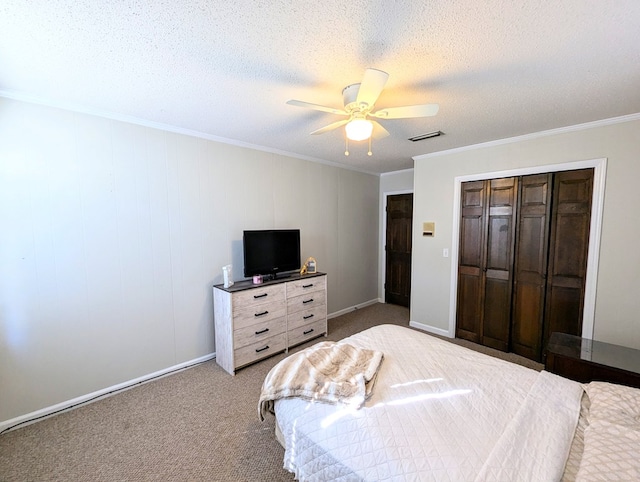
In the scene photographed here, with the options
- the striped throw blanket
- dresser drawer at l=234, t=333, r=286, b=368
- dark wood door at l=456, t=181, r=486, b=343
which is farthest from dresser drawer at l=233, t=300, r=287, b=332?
dark wood door at l=456, t=181, r=486, b=343

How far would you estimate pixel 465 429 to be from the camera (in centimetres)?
125

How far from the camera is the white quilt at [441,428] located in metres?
1.07

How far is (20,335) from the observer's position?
2049 mm

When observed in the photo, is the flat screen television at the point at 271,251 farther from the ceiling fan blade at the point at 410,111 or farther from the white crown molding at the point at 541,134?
the white crown molding at the point at 541,134

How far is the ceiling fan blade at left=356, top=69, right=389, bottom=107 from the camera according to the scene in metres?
1.43

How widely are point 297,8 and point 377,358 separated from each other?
2.00m

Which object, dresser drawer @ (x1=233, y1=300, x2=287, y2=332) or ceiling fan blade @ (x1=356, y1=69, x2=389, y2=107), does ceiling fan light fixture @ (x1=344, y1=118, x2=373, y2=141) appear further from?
dresser drawer @ (x1=233, y1=300, x2=287, y2=332)

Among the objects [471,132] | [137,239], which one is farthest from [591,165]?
[137,239]

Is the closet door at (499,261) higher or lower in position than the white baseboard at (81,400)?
higher

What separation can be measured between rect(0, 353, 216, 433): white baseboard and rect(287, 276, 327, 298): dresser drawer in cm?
128

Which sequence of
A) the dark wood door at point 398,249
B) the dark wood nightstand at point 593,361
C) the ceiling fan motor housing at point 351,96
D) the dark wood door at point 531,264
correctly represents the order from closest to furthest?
the ceiling fan motor housing at point 351,96
the dark wood nightstand at point 593,361
the dark wood door at point 531,264
the dark wood door at point 398,249

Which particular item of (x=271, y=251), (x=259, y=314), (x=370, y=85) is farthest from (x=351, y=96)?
(x=259, y=314)

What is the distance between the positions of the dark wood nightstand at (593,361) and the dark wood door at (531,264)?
1.90 ft

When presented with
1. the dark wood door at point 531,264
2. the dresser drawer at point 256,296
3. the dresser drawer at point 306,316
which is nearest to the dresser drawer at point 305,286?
the dresser drawer at point 256,296
